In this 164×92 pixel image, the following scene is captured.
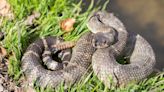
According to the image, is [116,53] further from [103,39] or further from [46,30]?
[46,30]

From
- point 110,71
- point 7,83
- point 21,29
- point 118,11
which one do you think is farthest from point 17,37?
point 118,11

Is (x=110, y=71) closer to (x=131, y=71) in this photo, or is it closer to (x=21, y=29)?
(x=131, y=71)

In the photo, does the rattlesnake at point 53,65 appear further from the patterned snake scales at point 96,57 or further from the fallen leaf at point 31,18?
the fallen leaf at point 31,18

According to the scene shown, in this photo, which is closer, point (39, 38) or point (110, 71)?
point (110, 71)

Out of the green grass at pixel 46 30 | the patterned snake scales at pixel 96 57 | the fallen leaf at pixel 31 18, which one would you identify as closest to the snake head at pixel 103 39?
the patterned snake scales at pixel 96 57

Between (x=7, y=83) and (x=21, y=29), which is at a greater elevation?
(x=21, y=29)

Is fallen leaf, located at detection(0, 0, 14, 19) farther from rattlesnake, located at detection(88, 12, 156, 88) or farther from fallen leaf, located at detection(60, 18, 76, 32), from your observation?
rattlesnake, located at detection(88, 12, 156, 88)

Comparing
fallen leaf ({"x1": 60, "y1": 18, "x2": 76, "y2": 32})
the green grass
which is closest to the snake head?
the green grass
